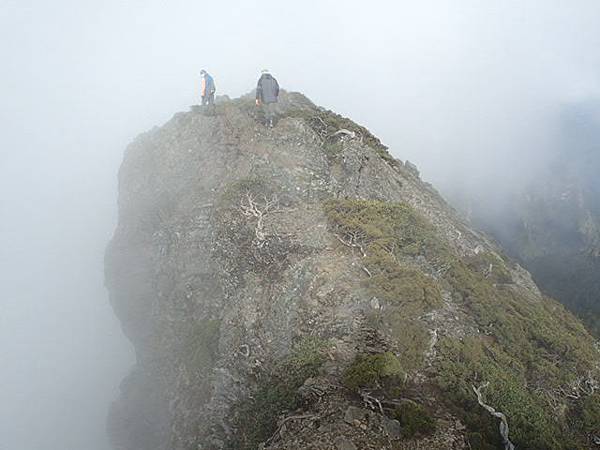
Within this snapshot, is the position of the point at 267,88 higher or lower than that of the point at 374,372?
higher

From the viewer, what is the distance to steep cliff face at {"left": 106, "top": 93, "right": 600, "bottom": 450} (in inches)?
691

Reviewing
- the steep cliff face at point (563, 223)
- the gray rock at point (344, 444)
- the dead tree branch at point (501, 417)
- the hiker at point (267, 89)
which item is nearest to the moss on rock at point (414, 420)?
the gray rock at point (344, 444)

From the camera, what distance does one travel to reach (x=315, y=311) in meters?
22.4

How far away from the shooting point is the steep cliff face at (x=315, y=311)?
17.5 metres

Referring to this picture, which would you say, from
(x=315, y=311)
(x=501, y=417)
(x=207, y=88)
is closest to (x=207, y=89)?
(x=207, y=88)

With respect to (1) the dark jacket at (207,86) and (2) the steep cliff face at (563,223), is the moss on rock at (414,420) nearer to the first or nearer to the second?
(1) the dark jacket at (207,86)

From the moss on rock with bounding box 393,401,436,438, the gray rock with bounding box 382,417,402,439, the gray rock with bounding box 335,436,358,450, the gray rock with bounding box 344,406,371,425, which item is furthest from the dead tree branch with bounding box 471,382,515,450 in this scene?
the gray rock with bounding box 335,436,358,450

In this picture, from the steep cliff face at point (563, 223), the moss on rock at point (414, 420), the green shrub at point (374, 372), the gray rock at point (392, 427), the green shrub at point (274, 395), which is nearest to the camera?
the gray rock at point (392, 427)

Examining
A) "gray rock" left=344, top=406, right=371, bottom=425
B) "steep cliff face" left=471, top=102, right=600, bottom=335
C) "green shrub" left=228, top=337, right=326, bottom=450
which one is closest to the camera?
"gray rock" left=344, top=406, right=371, bottom=425

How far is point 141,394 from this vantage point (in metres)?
36.3

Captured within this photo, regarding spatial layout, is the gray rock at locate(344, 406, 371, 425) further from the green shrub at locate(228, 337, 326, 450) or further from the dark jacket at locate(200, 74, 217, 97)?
the dark jacket at locate(200, 74, 217, 97)

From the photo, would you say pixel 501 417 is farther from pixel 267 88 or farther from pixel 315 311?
pixel 267 88

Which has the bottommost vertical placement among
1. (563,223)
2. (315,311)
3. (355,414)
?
(355,414)

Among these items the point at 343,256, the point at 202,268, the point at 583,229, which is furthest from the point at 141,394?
the point at 583,229
